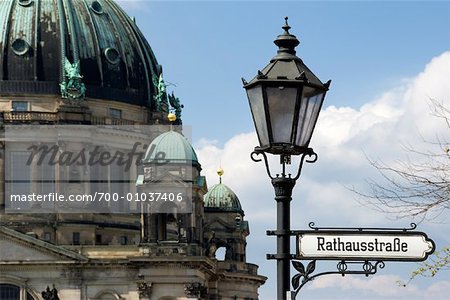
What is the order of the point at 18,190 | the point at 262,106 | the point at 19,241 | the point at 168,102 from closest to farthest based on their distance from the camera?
1. the point at 262,106
2. the point at 19,241
3. the point at 18,190
4. the point at 168,102

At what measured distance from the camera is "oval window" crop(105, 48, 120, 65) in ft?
317

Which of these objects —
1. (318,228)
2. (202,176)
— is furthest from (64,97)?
(318,228)

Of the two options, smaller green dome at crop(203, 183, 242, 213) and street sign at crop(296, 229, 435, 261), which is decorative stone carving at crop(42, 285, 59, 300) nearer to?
smaller green dome at crop(203, 183, 242, 213)

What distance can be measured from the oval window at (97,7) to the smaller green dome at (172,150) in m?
14.3

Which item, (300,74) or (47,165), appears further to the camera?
(47,165)

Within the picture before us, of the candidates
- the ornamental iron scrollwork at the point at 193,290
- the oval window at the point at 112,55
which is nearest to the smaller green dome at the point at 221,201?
the oval window at the point at 112,55

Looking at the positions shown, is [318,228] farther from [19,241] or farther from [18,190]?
[18,190]

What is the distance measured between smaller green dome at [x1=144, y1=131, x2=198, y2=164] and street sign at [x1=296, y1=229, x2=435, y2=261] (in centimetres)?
7162

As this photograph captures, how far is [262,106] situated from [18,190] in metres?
81.8

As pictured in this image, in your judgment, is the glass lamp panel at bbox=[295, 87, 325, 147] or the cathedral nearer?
the glass lamp panel at bbox=[295, 87, 325, 147]

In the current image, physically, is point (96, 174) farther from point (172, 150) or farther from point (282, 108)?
point (282, 108)

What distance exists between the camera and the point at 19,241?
84.9 meters

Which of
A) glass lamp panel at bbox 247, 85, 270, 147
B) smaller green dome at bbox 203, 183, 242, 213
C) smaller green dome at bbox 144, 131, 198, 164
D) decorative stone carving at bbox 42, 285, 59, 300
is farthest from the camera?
smaller green dome at bbox 203, 183, 242, 213

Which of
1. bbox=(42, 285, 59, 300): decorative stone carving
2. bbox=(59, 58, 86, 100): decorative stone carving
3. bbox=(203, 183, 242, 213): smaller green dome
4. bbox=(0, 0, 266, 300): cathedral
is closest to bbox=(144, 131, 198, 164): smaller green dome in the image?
bbox=(0, 0, 266, 300): cathedral
